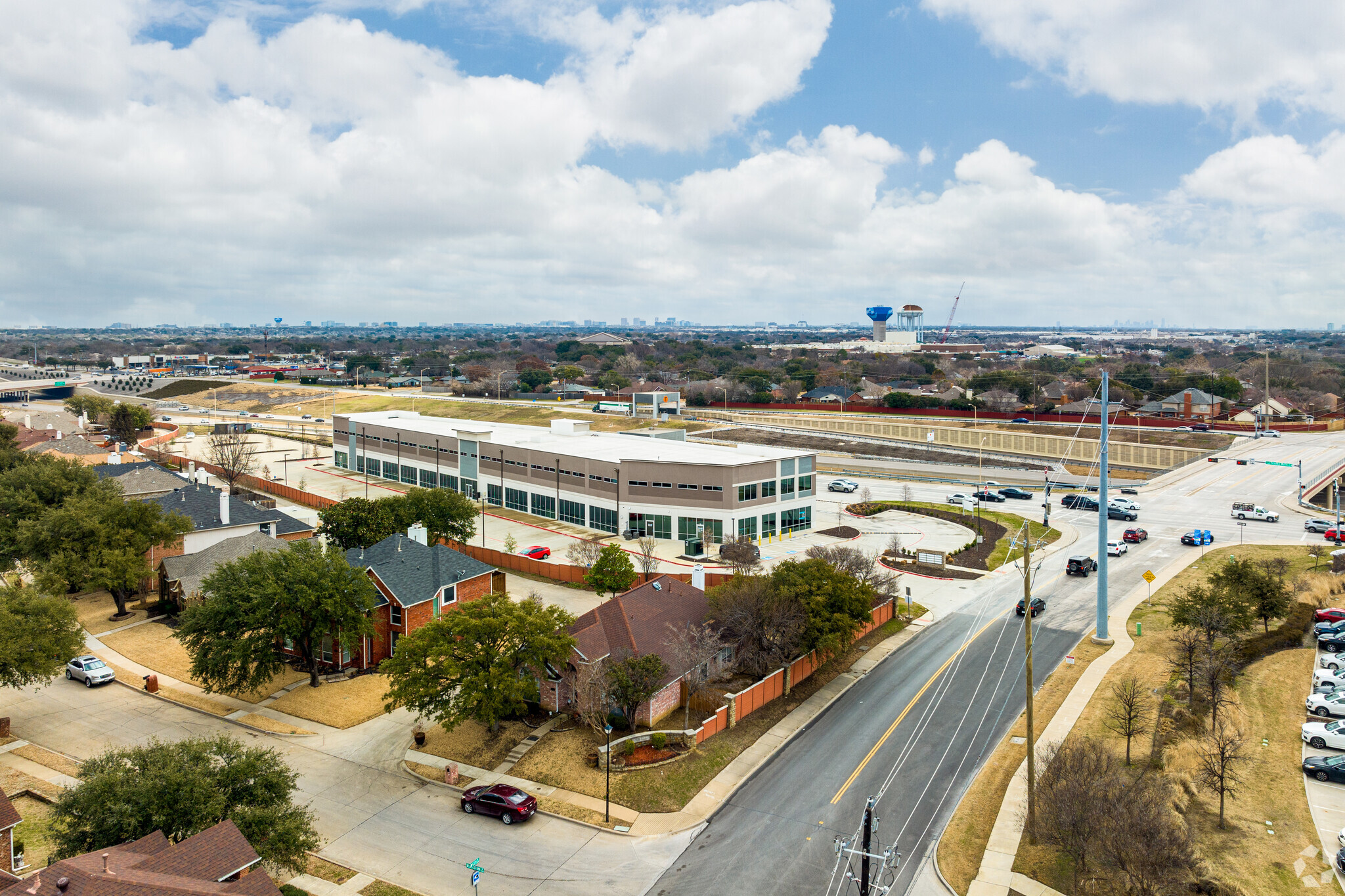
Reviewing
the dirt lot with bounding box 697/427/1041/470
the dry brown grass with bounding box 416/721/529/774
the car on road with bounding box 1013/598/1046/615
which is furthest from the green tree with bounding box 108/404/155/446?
the car on road with bounding box 1013/598/1046/615

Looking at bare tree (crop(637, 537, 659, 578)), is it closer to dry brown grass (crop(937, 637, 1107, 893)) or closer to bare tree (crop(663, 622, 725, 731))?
bare tree (crop(663, 622, 725, 731))

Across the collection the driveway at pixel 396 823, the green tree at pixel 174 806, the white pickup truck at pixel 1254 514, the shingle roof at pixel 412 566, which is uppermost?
the shingle roof at pixel 412 566

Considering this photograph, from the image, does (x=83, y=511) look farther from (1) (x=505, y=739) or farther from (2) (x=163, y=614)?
(1) (x=505, y=739)

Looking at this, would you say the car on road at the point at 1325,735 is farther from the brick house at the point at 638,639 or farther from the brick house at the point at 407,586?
the brick house at the point at 407,586

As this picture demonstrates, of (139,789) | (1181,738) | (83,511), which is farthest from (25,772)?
(1181,738)

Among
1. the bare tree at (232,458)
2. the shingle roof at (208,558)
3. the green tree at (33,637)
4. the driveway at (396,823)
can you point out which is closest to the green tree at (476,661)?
the driveway at (396,823)
